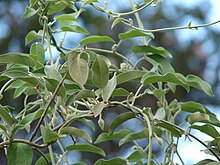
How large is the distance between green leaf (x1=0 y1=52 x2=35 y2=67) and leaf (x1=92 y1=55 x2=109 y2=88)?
96mm

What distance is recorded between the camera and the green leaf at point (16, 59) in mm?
655

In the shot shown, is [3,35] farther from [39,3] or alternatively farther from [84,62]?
[84,62]

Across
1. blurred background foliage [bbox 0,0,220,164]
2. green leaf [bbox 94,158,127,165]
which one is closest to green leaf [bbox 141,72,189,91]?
green leaf [bbox 94,158,127,165]

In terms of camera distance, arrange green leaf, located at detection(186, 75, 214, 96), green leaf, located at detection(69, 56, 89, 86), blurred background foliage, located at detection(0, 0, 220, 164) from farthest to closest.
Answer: blurred background foliage, located at detection(0, 0, 220, 164) → green leaf, located at detection(186, 75, 214, 96) → green leaf, located at detection(69, 56, 89, 86)

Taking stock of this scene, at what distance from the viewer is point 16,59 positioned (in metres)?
0.67

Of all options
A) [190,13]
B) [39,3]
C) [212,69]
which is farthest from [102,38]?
[190,13]

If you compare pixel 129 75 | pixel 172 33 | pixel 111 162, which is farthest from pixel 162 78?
pixel 172 33

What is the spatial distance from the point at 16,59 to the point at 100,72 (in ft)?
0.37

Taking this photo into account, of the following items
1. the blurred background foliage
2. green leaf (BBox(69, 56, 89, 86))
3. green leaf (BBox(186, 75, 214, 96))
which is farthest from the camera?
the blurred background foliage

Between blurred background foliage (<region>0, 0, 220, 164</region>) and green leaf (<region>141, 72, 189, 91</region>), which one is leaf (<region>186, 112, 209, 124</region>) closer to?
green leaf (<region>141, 72, 189, 91</region>)

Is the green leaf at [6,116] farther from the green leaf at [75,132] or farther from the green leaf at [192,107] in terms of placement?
the green leaf at [192,107]

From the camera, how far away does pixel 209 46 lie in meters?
2.98

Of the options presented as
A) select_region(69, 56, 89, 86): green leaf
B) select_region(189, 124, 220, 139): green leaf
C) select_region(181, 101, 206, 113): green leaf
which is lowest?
select_region(189, 124, 220, 139): green leaf

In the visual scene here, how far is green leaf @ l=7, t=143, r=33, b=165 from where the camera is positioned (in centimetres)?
62
